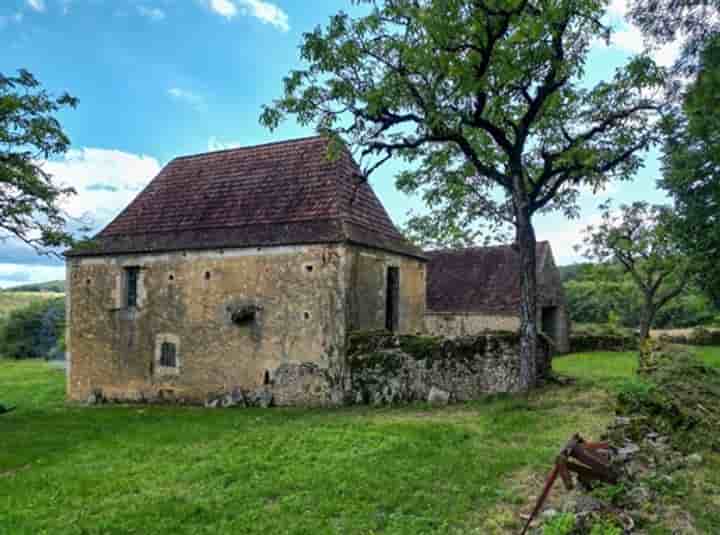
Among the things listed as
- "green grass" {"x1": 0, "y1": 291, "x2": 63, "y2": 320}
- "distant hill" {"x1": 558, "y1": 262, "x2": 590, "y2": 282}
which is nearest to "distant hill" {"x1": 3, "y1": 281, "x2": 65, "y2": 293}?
"green grass" {"x1": 0, "y1": 291, "x2": 63, "y2": 320}

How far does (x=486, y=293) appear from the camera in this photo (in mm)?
23766

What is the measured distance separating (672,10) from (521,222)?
515 cm

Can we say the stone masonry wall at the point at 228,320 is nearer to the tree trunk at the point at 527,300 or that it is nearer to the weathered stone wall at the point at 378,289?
the weathered stone wall at the point at 378,289

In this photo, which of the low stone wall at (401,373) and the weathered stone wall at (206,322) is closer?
the low stone wall at (401,373)

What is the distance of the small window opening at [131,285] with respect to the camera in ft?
51.5

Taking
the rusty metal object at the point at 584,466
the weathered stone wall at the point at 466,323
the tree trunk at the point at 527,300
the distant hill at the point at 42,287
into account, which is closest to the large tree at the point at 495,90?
the tree trunk at the point at 527,300

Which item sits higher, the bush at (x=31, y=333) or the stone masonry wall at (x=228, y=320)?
the stone masonry wall at (x=228, y=320)

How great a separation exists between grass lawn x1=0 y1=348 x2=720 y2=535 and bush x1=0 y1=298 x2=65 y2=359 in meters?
40.7

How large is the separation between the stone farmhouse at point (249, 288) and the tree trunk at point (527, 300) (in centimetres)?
44

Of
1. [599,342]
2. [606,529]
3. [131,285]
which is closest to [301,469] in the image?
[606,529]

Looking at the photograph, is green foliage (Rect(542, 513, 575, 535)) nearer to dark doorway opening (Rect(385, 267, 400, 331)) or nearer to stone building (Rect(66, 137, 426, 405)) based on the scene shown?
stone building (Rect(66, 137, 426, 405))

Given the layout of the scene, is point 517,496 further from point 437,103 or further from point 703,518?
point 437,103

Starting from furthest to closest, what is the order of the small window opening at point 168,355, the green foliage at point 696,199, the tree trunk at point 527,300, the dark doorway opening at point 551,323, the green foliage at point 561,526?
the dark doorway opening at point 551,323 < the small window opening at point 168,355 < the green foliage at point 696,199 < the tree trunk at point 527,300 < the green foliage at point 561,526

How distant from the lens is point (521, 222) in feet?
36.6
